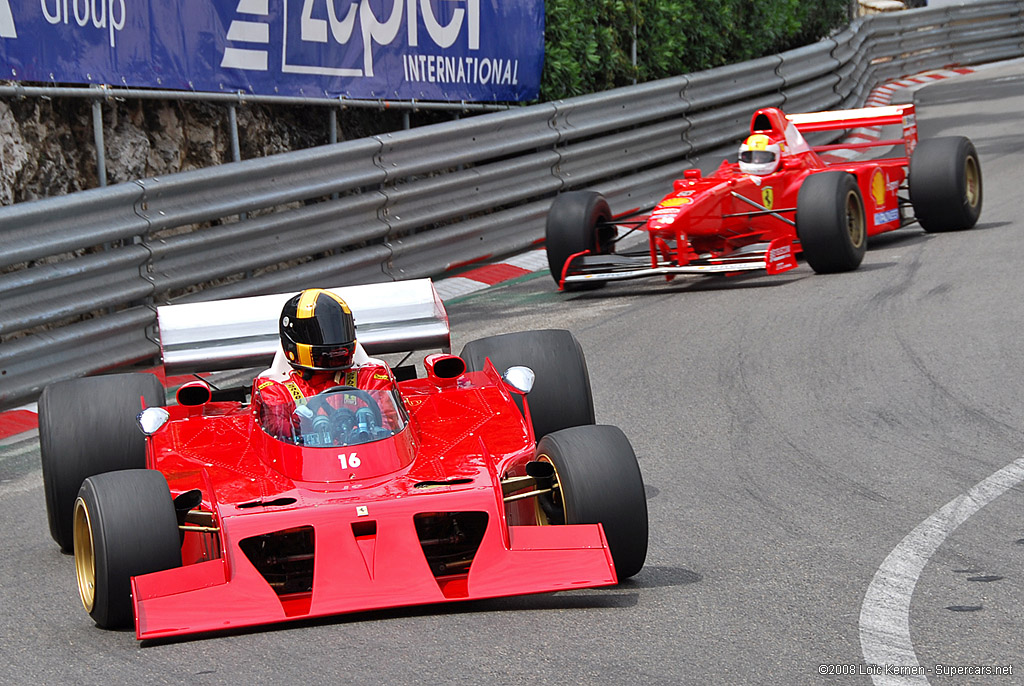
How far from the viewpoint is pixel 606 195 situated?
15172 mm

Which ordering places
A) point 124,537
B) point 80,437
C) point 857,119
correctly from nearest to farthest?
point 124,537 → point 80,437 → point 857,119

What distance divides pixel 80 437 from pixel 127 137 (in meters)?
5.13

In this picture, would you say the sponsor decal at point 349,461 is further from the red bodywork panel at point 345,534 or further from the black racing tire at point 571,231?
the black racing tire at point 571,231

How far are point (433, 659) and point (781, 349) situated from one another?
217 inches

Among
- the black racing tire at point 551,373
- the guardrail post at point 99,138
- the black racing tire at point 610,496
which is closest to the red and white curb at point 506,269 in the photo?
the guardrail post at point 99,138

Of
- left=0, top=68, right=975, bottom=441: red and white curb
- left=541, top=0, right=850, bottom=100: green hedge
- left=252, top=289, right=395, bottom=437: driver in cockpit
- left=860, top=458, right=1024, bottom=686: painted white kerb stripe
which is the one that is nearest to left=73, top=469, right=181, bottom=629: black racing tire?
left=252, top=289, right=395, bottom=437: driver in cockpit

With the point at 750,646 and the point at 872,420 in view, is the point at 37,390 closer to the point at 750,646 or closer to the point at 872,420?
the point at 872,420

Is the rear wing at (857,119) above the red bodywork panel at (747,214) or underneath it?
above

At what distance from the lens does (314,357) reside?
6.19 metres

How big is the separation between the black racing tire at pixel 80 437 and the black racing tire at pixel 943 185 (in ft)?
29.0

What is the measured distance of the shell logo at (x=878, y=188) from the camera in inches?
512

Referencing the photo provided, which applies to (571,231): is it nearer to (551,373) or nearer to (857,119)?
(857,119)

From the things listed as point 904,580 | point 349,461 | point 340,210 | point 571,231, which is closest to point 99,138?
point 340,210

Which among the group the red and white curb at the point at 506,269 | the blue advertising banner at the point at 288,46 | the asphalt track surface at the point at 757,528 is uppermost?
the blue advertising banner at the point at 288,46
